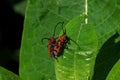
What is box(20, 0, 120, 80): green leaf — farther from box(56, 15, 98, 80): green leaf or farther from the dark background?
the dark background

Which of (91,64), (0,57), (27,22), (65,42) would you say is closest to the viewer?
(91,64)

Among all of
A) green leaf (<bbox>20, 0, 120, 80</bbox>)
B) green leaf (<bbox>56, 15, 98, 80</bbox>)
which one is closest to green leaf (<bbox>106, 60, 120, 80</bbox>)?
green leaf (<bbox>56, 15, 98, 80</bbox>)

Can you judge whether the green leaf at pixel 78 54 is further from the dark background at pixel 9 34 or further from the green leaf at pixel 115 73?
the dark background at pixel 9 34

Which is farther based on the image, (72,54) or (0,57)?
(0,57)

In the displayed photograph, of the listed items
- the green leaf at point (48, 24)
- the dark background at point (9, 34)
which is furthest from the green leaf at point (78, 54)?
the dark background at point (9, 34)

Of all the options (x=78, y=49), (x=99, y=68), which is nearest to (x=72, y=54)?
(x=78, y=49)

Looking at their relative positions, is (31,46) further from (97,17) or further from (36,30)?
(97,17)
